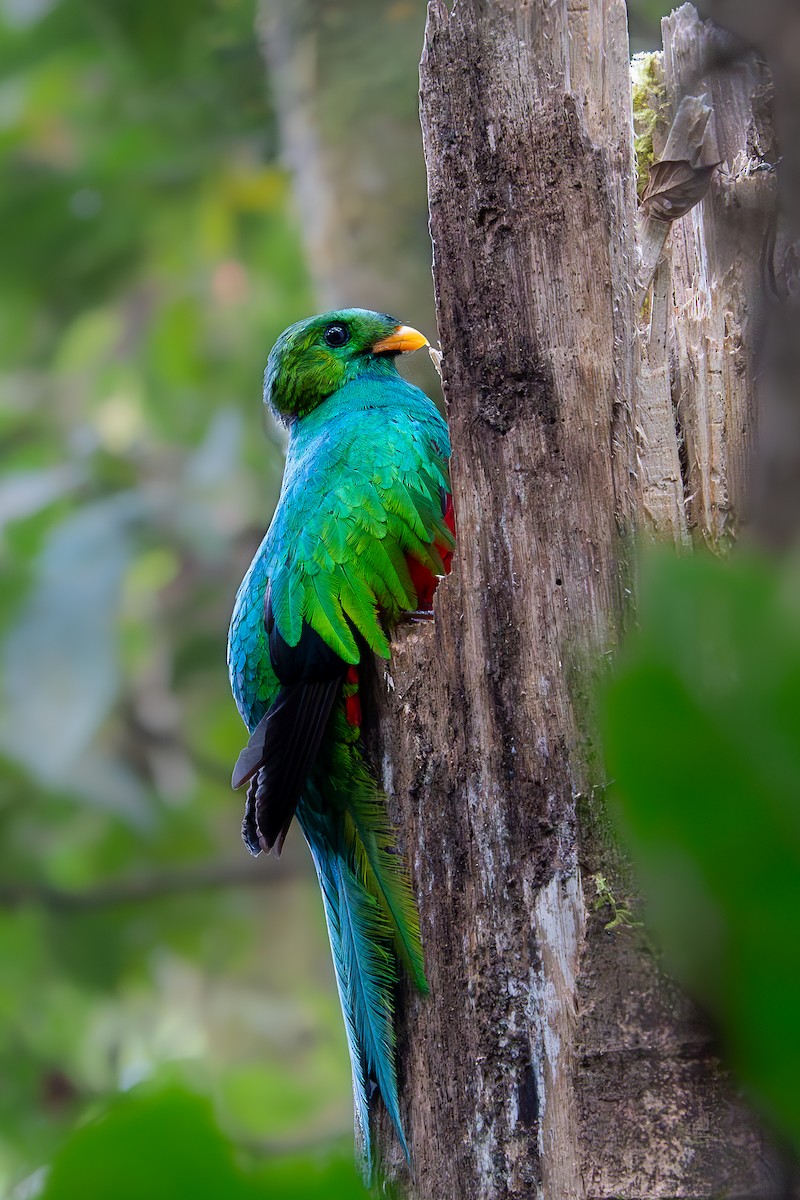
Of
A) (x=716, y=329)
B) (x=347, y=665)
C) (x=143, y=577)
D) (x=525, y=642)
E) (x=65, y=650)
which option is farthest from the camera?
(x=143, y=577)

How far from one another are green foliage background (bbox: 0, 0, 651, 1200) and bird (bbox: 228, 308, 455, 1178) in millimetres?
1914

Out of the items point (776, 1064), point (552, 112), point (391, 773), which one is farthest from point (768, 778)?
point (552, 112)

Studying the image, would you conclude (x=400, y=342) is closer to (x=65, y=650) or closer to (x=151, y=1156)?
(x=65, y=650)

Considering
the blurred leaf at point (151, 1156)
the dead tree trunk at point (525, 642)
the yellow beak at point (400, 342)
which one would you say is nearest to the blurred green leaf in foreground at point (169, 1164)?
the blurred leaf at point (151, 1156)

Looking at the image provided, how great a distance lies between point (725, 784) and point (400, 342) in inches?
124

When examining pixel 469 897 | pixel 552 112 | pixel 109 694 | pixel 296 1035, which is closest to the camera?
pixel 469 897

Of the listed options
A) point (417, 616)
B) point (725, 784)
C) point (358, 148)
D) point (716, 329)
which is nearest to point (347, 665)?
point (417, 616)

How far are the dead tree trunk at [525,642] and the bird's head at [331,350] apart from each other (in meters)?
1.31

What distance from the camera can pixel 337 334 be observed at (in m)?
3.58

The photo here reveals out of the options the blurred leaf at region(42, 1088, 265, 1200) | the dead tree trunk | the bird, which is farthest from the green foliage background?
the blurred leaf at region(42, 1088, 265, 1200)

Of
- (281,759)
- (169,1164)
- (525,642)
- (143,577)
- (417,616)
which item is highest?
(143,577)

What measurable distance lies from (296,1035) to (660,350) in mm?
4539

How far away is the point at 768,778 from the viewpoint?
0.48 meters

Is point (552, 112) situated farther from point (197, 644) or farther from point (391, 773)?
point (197, 644)
